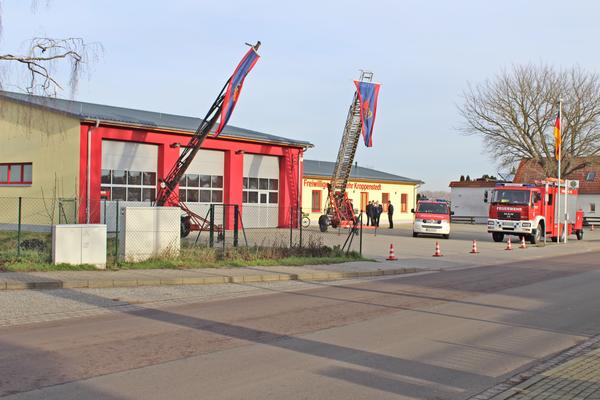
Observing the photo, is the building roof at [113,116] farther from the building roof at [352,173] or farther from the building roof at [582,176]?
the building roof at [582,176]

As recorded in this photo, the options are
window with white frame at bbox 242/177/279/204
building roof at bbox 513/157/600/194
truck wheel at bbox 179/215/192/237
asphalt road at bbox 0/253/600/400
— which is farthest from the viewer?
building roof at bbox 513/157/600/194

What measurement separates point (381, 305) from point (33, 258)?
361 inches

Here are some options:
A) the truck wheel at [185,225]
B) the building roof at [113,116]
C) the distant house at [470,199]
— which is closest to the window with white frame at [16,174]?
the building roof at [113,116]

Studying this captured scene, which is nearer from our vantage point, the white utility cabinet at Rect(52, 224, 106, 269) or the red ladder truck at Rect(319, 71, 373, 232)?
the white utility cabinet at Rect(52, 224, 106, 269)

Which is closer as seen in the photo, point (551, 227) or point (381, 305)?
point (381, 305)

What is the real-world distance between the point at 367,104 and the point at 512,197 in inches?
385

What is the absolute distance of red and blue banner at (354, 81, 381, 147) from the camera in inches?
1463

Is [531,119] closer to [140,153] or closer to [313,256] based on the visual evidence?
[140,153]

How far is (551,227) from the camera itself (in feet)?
117

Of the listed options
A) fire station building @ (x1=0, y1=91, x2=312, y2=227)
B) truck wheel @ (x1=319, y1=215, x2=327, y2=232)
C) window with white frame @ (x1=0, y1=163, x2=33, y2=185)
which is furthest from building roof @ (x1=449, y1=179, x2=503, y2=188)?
window with white frame @ (x1=0, y1=163, x2=33, y2=185)

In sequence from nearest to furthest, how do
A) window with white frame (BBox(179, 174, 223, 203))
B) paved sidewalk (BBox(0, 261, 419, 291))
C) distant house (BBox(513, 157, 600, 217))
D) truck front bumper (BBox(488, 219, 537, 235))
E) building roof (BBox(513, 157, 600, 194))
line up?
paved sidewalk (BBox(0, 261, 419, 291)) < truck front bumper (BBox(488, 219, 537, 235)) < window with white frame (BBox(179, 174, 223, 203)) < building roof (BBox(513, 157, 600, 194)) < distant house (BBox(513, 157, 600, 217))

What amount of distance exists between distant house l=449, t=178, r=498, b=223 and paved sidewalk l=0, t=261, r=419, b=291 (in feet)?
152

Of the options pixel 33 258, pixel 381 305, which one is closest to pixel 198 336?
pixel 381 305

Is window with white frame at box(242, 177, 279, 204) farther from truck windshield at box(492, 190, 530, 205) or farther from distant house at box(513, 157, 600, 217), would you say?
distant house at box(513, 157, 600, 217)
